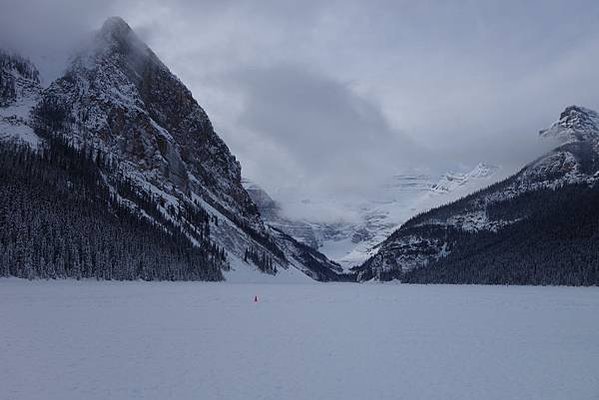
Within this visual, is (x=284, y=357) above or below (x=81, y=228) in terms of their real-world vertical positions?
below

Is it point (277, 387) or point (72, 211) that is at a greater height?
point (72, 211)

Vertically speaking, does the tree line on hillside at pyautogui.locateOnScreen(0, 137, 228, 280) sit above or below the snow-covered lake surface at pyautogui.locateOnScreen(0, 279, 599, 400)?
above

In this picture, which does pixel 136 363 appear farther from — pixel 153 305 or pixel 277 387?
pixel 153 305

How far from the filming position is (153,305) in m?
54.3

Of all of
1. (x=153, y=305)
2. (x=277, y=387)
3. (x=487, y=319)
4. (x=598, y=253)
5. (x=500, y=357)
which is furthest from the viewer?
(x=598, y=253)

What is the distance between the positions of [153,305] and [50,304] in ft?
32.8

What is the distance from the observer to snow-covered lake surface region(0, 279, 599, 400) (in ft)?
62.8

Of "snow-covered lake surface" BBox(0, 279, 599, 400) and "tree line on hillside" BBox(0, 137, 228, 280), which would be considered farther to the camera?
"tree line on hillside" BBox(0, 137, 228, 280)

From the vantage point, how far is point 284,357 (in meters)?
26.2

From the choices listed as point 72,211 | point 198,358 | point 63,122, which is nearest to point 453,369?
point 198,358

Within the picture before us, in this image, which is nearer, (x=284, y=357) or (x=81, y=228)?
(x=284, y=357)

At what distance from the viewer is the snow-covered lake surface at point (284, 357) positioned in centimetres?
1916

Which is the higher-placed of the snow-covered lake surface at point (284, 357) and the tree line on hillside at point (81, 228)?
the tree line on hillside at point (81, 228)

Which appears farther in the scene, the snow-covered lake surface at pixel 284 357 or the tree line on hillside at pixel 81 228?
the tree line on hillside at pixel 81 228
